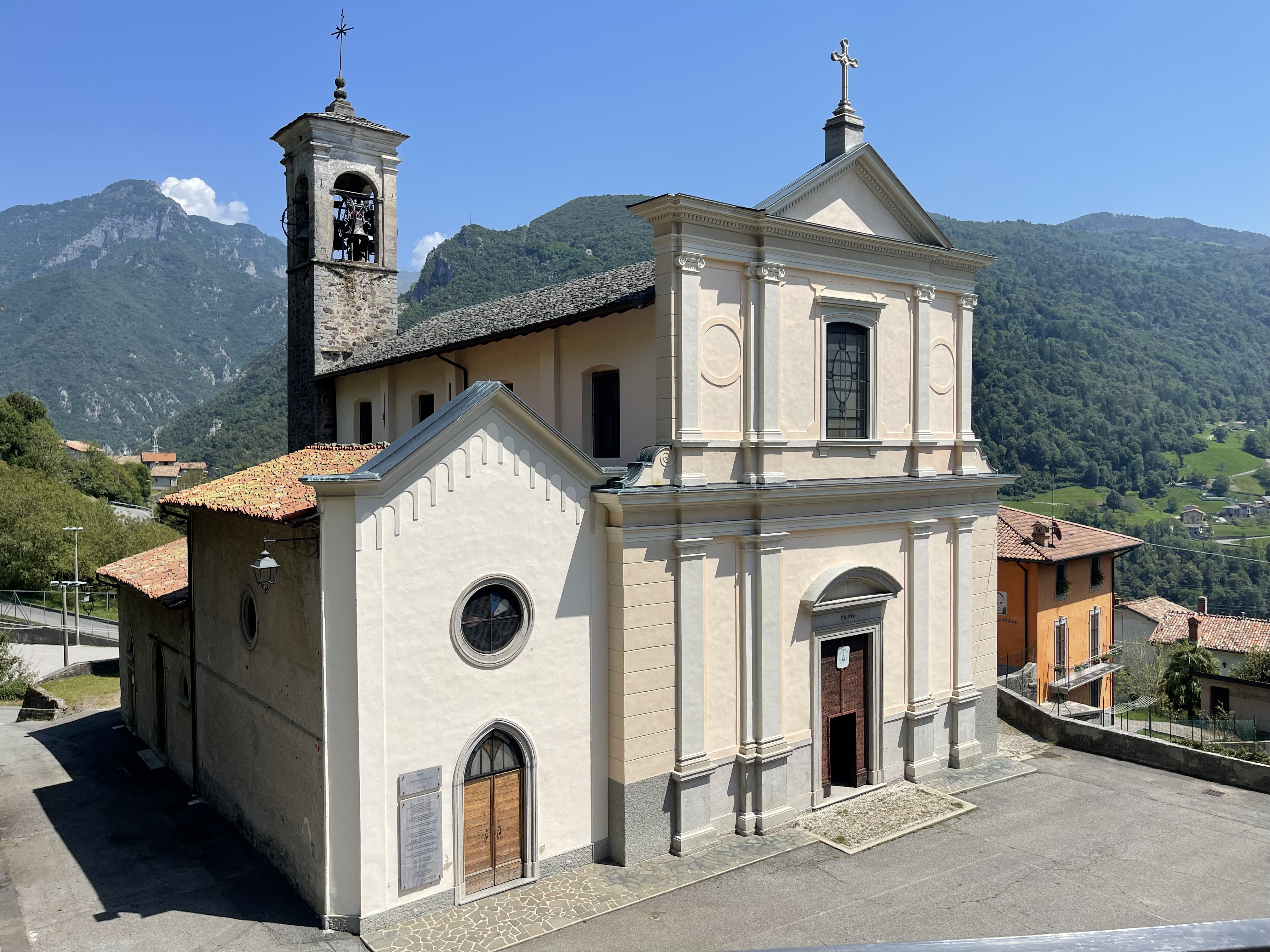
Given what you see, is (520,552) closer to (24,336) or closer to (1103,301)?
(1103,301)

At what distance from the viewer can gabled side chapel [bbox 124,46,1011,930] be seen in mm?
11234

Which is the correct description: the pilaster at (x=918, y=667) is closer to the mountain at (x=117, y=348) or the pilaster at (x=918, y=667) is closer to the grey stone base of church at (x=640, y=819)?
the grey stone base of church at (x=640, y=819)

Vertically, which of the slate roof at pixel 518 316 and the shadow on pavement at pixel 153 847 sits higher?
the slate roof at pixel 518 316

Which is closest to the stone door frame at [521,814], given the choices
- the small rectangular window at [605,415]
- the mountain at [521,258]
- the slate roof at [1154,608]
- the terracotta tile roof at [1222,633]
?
the small rectangular window at [605,415]

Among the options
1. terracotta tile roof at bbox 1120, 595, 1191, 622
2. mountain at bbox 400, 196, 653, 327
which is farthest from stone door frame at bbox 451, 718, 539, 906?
terracotta tile roof at bbox 1120, 595, 1191, 622

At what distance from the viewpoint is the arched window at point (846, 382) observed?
15.6m

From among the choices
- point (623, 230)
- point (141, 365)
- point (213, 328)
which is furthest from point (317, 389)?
point (213, 328)

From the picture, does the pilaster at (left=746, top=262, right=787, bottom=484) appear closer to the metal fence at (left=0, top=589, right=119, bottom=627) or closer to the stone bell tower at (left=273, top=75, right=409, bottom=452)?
the stone bell tower at (left=273, top=75, right=409, bottom=452)

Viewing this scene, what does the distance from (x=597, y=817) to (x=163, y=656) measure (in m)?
10.5

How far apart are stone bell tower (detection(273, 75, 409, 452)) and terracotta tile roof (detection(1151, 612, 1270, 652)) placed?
3454 cm

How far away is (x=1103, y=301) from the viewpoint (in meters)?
128

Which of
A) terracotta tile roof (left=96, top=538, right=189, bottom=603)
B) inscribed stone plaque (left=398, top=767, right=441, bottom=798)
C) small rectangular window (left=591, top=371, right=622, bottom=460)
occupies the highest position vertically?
small rectangular window (left=591, top=371, right=622, bottom=460)

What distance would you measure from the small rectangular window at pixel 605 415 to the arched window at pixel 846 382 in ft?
11.9

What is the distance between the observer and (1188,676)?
33375mm
